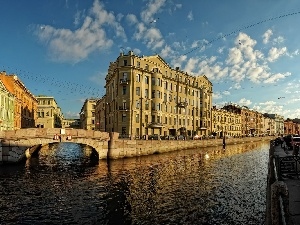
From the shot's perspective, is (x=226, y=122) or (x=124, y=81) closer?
(x=124, y=81)

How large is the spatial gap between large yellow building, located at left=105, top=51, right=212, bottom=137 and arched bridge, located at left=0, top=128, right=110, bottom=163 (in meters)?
26.9

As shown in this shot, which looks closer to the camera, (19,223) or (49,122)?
(19,223)

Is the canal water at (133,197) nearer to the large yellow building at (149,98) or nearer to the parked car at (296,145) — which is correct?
the parked car at (296,145)

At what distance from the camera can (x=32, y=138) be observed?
1646 inches

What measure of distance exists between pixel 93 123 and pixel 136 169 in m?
111

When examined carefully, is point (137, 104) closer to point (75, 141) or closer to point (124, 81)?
point (124, 81)

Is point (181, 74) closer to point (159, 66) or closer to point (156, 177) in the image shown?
point (159, 66)

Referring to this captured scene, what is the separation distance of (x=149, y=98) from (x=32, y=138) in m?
44.0

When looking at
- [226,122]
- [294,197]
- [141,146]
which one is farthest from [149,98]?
[294,197]

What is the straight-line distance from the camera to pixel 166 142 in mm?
64188

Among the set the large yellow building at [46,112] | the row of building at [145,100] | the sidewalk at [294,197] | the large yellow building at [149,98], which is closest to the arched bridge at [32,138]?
the row of building at [145,100]

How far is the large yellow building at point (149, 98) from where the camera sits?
3049 inches

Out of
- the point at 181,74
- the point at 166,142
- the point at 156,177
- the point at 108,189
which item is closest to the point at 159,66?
the point at 181,74

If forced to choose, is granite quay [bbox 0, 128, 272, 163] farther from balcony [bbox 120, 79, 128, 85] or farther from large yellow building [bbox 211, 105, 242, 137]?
→ large yellow building [bbox 211, 105, 242, 137]
